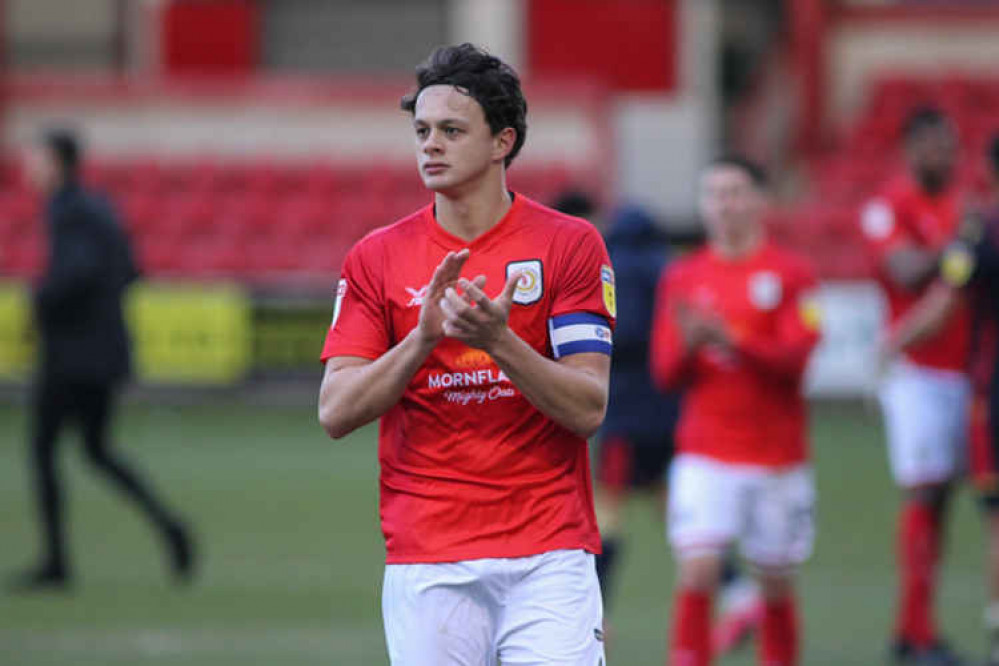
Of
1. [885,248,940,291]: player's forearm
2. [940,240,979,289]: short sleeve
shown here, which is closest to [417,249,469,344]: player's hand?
[940,240,979,289]: short sleeve

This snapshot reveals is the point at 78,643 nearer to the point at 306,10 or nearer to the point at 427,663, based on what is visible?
the point at 427,663

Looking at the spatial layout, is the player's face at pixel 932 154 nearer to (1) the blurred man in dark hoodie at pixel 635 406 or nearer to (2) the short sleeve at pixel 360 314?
(1) the blurred man in dark hoodie at pixel 635 406

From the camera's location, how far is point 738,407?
6.76 meters

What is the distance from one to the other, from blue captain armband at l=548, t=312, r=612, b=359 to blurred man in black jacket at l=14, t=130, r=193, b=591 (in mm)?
5630

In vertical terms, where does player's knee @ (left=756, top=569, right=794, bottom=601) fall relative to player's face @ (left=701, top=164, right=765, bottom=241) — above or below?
below

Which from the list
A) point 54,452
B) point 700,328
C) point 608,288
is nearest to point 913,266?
point 700,328

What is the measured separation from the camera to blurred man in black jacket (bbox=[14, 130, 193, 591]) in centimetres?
927

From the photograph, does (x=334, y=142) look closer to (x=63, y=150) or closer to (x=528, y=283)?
(x=63, y=150)

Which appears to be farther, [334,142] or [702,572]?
[334,142]

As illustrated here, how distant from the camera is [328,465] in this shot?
14625 mm

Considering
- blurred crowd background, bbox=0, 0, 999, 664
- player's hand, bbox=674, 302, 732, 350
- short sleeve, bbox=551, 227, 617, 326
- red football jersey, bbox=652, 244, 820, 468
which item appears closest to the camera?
short sleeve, bbox=551, 227, 617, 326

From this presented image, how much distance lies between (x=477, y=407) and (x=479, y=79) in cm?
79

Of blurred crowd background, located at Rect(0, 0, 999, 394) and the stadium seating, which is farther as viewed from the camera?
blurred crowd background, located at Rect(0, 0, 999, 394)

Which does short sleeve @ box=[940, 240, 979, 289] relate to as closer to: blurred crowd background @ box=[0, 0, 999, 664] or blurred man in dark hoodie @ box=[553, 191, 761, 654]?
blurred man in dark hoodie @ box=[553, 191, 761, 654]
